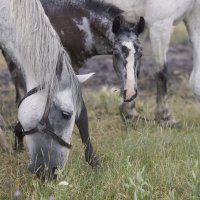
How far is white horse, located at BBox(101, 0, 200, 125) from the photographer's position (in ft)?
19.1

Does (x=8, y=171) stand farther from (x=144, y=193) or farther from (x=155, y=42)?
(x=155, y=42)

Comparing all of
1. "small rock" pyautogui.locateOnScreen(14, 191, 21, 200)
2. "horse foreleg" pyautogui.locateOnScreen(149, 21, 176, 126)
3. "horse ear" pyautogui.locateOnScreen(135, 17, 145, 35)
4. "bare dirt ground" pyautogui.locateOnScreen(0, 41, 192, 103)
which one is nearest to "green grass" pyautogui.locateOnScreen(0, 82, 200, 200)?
"small rock" pyautogui.locateOnScreen(14, 191, 21, 200)

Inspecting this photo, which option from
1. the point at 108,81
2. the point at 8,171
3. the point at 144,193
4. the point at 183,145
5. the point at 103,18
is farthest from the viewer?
the point at 108,81

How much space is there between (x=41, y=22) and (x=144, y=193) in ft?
4.47

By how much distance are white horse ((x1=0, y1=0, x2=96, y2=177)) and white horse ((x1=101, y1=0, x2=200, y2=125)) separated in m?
1.94

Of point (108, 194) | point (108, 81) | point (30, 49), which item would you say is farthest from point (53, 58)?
point (108, 81)

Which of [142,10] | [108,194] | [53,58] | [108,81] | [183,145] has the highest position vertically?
[53,58]

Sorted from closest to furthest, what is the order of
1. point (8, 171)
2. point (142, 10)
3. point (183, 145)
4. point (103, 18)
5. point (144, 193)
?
point (144, 193), point (8, 171), point (183, 145), point (103, 18), point (142, 10)

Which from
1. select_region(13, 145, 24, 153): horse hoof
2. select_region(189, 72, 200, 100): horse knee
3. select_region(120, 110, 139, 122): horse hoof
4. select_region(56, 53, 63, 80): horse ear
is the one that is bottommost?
select_region(120, 110, 139, 122): horse hoof

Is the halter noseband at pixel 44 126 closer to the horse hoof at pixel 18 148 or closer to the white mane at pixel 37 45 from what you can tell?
the white mane at pixel 37 45

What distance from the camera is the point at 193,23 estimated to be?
609 cm

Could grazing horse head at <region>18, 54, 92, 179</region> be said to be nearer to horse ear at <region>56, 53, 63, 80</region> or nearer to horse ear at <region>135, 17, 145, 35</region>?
horse ear at <region>56, 53, 63, 80</region>

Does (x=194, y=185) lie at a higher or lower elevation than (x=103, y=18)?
lower

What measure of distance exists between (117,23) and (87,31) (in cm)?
46
